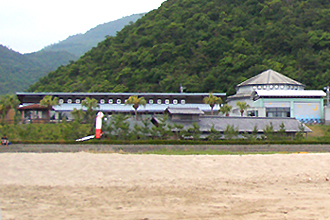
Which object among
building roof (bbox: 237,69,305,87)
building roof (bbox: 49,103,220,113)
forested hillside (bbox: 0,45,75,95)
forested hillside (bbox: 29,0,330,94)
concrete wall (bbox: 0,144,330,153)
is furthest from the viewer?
forested hillside (bbox: 0,45,75,95)

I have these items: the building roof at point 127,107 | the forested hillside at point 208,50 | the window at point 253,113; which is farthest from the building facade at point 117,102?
the forested hillside at point 208,50

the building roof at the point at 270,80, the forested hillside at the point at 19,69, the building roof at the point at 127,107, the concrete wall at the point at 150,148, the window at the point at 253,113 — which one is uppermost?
the forested hillside at the point at 19,69

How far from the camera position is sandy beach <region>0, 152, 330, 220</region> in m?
13.3

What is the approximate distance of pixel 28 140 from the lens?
37031mm

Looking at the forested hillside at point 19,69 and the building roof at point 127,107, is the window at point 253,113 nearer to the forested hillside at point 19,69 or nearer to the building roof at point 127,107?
the building roof at point 127,107

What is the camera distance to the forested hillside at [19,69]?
446 feet

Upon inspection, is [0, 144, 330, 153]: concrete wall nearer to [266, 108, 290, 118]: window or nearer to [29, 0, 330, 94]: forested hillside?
[266, 108, 290, 118]: window

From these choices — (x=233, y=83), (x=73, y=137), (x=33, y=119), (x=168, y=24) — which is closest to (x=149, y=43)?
(x=168, y=24)

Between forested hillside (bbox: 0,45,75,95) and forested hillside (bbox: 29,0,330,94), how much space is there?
25.5 meters

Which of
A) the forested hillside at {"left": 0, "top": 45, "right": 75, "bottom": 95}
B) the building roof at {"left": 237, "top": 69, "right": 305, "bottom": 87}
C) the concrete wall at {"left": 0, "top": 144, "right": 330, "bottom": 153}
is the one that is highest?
the forested hillside at {"left": 0, "top": 45, "right": 75, "bottom": 95}

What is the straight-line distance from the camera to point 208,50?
379 feet

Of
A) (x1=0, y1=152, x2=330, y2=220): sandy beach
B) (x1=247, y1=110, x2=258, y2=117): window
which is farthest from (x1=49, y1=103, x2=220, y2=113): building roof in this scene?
(x1=0, y1=152, x2=330, y2=220): sandy beach

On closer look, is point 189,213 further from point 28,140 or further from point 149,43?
point 149,43

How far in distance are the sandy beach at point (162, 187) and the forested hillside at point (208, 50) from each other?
78.3 meters
